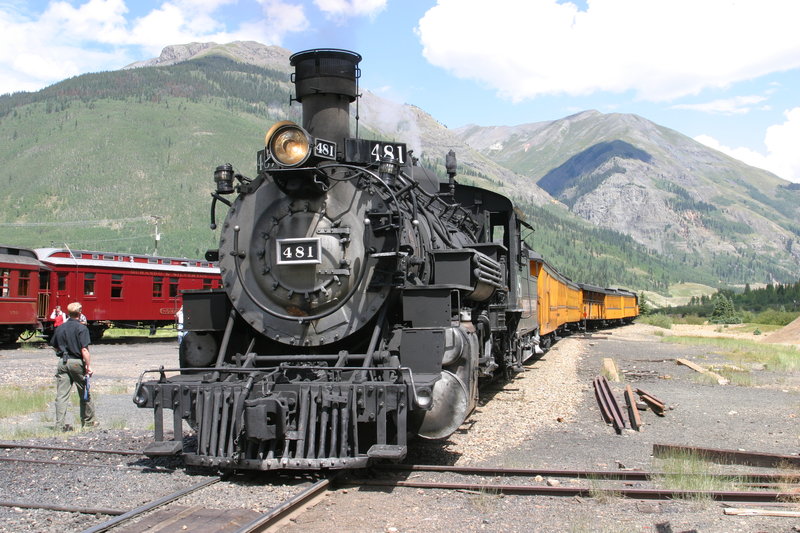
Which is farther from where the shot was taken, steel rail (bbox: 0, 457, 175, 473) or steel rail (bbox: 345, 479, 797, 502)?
steel rail (bbox: 0, 457, 175, 473)

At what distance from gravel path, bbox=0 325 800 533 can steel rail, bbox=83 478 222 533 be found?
0.56 ft

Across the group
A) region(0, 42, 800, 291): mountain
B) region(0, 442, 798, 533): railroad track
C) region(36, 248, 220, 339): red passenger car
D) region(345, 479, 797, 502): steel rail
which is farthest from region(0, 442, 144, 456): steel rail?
region(0, 42, 800, 291): mountain

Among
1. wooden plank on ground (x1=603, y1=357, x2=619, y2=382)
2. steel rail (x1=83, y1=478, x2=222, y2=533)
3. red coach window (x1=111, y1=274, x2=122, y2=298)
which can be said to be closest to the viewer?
steel rail (x1=83, y1=478, x2=222, y2=533)

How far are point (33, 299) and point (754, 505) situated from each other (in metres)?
24.3

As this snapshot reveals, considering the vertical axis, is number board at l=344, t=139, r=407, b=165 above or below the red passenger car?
above

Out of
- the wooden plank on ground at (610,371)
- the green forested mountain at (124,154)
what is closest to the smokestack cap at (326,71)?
the wooden plank on ground at (610,371)

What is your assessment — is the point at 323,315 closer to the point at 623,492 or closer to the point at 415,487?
the point at 415,487

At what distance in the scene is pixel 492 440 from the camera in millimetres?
8656

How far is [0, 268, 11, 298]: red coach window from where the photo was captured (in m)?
23.4

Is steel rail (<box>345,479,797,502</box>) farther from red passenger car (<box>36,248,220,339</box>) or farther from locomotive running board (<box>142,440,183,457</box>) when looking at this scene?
red passenger car (<box>36,248,220,339</box>)

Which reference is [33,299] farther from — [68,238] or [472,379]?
[68,238]

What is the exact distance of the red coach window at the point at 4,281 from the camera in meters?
23.4

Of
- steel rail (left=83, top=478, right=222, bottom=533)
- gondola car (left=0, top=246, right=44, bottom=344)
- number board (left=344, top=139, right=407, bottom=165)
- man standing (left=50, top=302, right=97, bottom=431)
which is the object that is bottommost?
steel rail (left=83, top=478, right=222, bottom=533)

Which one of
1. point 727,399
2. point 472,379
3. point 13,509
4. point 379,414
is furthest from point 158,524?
point 727,399
